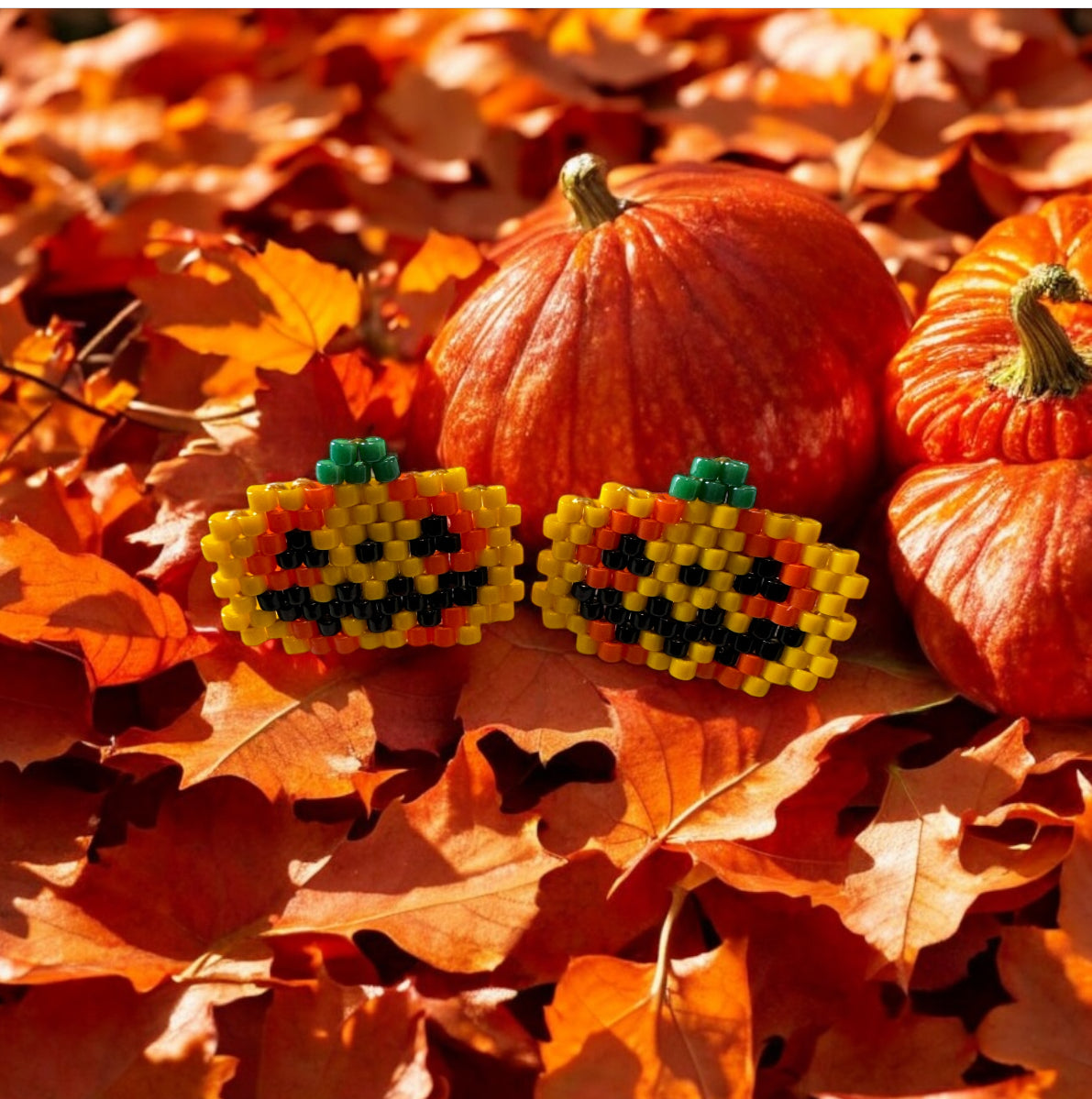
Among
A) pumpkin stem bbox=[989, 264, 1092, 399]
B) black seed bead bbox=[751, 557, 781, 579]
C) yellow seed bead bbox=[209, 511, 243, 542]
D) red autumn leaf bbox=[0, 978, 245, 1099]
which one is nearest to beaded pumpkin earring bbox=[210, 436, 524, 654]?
yellow seed bead bbox=[209, 511, 243, 542]

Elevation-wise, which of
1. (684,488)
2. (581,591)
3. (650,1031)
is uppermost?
(684,488)

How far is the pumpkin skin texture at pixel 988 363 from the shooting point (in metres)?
1.21

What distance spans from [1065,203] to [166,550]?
962 mm

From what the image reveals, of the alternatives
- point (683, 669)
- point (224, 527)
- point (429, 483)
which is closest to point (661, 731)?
point (683, 669)

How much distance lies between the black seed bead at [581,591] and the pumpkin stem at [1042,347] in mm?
409

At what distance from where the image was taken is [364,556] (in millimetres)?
1248

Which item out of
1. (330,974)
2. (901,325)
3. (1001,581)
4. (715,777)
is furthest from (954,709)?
(330,974)

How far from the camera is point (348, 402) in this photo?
1470 millimetres

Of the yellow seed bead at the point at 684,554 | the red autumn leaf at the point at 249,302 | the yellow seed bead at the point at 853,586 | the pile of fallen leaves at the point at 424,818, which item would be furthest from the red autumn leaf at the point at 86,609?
the yellow seed bead at the point at 853,586

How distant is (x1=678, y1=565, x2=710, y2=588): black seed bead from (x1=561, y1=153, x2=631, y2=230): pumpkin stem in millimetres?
361

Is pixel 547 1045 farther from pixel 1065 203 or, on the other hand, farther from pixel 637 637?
pixel 1065 203

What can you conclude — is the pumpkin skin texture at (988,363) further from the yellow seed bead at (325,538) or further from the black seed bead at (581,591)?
the yellow seed bead at (325,538)

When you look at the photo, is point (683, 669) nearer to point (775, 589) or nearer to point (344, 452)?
point (775, 589)

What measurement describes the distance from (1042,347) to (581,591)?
46cm
